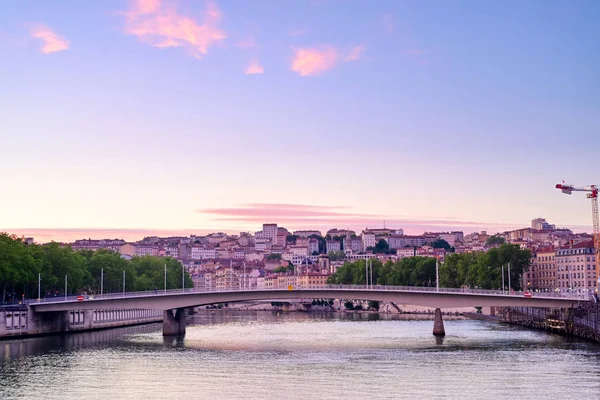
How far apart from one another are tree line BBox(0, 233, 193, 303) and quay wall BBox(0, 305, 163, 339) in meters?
4.00

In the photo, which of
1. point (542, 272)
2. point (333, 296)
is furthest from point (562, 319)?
point (542, 272)

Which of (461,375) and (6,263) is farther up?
(6,263)

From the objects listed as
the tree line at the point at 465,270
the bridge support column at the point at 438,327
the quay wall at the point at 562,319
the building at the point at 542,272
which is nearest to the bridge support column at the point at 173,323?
the bridge support column at the point at 438,327

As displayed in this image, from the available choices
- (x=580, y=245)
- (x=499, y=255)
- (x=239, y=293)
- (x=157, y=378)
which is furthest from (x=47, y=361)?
(x=580, y=245)

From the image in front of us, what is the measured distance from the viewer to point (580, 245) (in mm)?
153500

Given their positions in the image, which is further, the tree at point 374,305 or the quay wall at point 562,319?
the tree at point 374,305

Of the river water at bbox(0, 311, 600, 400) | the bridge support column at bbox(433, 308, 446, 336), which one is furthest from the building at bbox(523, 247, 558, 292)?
the river water at bbox(0, 311, 600, 400)

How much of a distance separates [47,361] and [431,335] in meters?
Result: 36.5

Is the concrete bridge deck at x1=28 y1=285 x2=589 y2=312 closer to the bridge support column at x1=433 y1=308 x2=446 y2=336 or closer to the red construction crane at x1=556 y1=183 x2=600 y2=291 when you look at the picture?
the bridge support column at x1=433 y1=308 x2=446 y2=336

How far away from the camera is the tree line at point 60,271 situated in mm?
92500

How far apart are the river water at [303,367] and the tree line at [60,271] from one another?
8.43 meters

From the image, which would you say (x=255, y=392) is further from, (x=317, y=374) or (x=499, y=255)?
(x=499, y=255)

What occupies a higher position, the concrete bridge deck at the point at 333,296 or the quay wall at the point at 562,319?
the concrete bridge deck at the point at 333,296

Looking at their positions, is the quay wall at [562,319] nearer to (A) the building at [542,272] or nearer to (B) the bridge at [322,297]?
(B) the bridge at [322,297]
